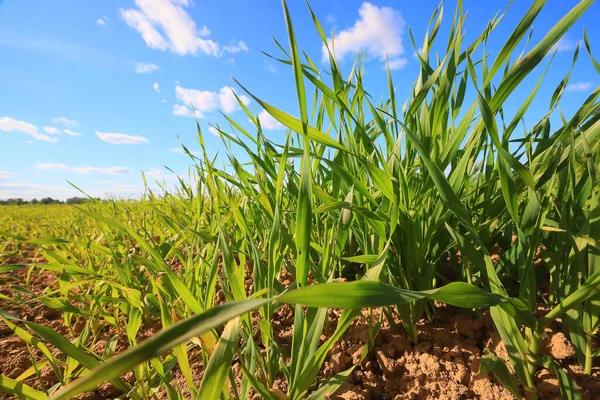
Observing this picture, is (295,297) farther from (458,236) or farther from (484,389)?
(484,389)

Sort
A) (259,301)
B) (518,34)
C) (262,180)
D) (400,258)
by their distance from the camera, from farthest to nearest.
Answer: (262,180) < (400,258) < (518,34) < (259,301)

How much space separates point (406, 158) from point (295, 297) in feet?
1.61

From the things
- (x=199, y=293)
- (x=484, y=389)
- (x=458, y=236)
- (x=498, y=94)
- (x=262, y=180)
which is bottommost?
(x=484, y=389)

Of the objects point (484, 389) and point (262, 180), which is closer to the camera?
point (484, 389)

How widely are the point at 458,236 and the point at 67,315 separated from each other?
92 cm

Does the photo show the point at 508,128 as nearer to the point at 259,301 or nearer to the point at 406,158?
the point at 406,158

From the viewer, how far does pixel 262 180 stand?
747mm

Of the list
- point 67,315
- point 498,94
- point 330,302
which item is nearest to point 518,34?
point 498,94

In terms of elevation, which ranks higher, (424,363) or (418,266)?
(418,266)

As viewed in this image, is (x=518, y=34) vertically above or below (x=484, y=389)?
above

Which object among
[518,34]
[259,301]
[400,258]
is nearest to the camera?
[259,301]

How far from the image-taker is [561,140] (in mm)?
542

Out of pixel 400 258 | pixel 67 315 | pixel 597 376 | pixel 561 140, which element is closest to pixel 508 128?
pixel 561 140

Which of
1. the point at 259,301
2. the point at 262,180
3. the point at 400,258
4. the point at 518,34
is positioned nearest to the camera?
the point at 259,301
